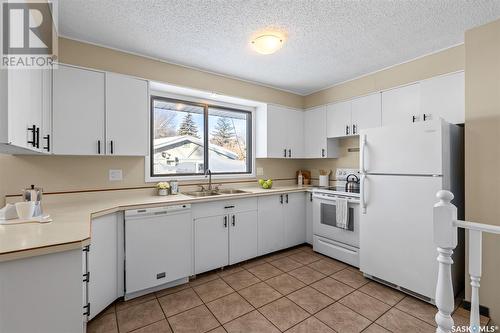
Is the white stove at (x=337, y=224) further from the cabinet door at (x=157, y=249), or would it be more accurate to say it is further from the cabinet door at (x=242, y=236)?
the cabinet door at (x=157, y=249)

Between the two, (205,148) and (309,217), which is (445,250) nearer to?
(309,217)

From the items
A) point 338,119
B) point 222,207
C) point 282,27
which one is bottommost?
point 222,207

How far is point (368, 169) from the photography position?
8.52ft

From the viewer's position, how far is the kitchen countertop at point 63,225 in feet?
3.61

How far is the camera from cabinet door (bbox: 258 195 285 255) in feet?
10.6

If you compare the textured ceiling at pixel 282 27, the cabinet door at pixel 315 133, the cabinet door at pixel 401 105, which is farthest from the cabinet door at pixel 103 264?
the cabinet door at pixel 401 105

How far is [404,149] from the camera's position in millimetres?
2311

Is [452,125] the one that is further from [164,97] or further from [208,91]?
[164,97]

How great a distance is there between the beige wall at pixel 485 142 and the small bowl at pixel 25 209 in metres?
3.54

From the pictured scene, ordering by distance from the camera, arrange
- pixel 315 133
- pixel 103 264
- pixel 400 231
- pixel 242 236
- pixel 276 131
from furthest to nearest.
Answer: pixel 315 133, pixel 276 131, pixel 242 236, pixel 400 231, pixel 103 264

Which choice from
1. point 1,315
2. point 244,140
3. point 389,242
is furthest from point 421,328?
point 244,140

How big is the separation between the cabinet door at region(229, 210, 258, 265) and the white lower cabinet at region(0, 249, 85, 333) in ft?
6.13

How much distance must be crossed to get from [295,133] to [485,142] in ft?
7.83

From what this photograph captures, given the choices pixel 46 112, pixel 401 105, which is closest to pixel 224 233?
pixel 46 112
